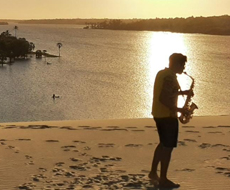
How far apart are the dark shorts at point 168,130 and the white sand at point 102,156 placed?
0.66 m

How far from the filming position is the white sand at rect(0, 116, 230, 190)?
6.04 metres

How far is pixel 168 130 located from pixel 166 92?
459 millimetres

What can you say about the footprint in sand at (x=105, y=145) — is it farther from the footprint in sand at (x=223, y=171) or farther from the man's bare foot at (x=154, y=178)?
the man's bare foot at (x=154, y=178)

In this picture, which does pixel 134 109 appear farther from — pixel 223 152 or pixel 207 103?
pixel 223 152

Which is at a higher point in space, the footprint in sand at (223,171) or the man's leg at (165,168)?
A: the man's leg at (165,168)

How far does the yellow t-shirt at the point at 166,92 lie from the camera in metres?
5.29

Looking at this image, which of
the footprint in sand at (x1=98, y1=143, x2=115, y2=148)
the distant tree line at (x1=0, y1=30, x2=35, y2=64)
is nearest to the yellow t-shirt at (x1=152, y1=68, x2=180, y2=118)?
the footprint in sand at (x1=98, y1=143, x2=115, y2=148)

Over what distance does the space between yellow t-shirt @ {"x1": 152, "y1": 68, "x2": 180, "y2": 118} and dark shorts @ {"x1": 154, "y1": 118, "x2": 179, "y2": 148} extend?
0.07 meters

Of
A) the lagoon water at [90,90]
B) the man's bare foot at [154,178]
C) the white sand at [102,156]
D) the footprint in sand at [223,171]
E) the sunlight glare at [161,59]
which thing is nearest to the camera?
the man's bare foot at [154,178]

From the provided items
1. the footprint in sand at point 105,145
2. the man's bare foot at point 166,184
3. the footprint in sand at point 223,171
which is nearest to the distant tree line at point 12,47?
the footprint in sand at point 105,145

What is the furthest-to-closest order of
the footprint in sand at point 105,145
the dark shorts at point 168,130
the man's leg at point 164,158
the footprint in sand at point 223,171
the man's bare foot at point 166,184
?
1. the footprint in sand at point 105,145
2. the footprint in sand at point 223,171
3. the man's bare foot at point 166,184
4. the man's leg at point 164,158
5. the dark shorts at point 168,130

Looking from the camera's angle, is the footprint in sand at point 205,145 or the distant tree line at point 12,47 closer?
the footprint in sand at point 205,145

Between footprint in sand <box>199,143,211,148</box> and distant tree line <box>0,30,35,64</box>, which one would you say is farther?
distant tree line <box>0,30,35,64</box>

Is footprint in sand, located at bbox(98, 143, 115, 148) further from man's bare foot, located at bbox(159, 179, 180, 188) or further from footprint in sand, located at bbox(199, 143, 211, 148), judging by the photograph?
man's bare foot, located at bbox(159, 179, 180, 188)
